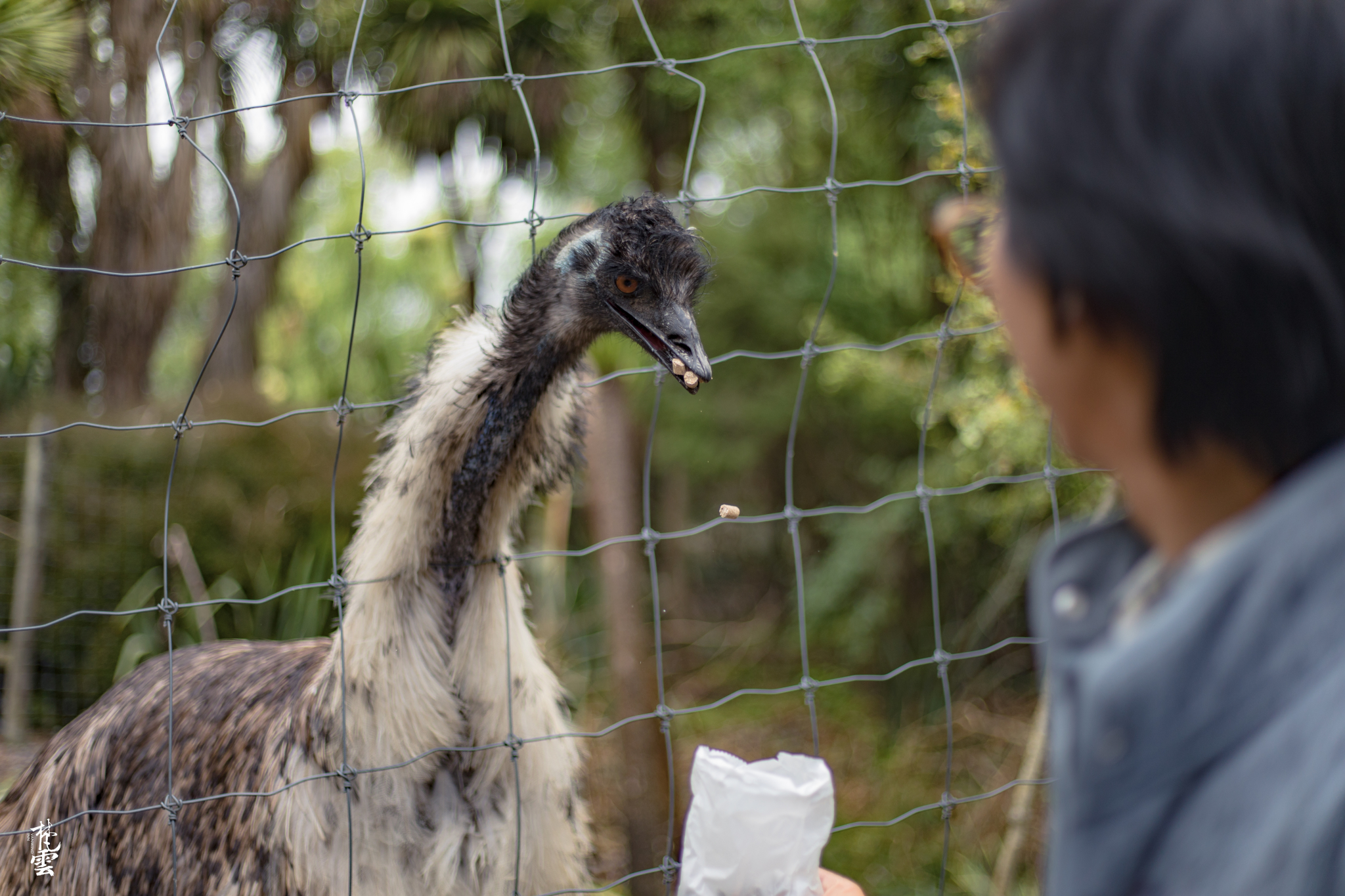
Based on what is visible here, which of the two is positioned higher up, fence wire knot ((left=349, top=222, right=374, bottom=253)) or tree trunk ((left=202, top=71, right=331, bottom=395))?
fence wire knot ((left=349, top=222, right=374, bottom=253))

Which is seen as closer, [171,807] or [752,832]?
[752,832]

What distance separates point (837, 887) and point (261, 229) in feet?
31.2

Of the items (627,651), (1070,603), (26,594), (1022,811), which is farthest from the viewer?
(627,651)

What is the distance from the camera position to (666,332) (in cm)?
226

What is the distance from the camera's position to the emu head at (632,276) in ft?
7.33

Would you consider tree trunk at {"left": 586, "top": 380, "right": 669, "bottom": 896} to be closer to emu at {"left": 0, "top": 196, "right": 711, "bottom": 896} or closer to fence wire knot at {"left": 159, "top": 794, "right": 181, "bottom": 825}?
emu at {"left": 0, "top": 196, "right": 711, "bottom": 896}

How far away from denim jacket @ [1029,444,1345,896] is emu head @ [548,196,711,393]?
1.54m

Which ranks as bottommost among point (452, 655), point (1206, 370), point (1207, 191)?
point (452, 655)

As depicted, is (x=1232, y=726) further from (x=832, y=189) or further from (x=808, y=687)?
(x=832, y=189)

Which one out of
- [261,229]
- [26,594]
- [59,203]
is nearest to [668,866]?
[26,594]

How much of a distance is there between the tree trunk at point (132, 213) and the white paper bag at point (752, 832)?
5.98m

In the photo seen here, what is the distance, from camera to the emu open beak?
223 centimetres

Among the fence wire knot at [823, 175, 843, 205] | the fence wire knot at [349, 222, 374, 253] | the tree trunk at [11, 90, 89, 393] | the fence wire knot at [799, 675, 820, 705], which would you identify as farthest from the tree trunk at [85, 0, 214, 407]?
the fence wire knot at [799, 675, 820, 705]

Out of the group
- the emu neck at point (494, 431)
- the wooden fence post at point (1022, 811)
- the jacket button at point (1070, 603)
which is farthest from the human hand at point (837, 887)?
the wooden fence post at point (1022, 811)
